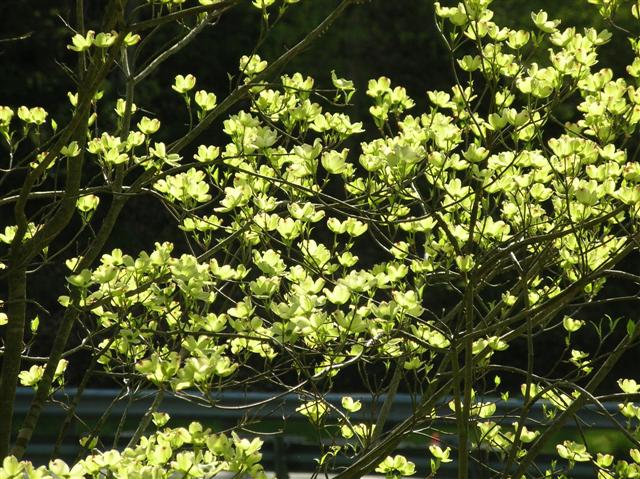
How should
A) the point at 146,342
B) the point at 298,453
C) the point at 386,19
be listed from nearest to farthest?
1. the point at 146,342
2. the point at 298,453
3. the point at 386,19

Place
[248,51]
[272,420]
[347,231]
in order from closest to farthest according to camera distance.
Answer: [347,231] < [272,420] < [248,51]

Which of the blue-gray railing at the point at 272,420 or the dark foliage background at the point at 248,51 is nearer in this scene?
the blue-gray railing at the point at 272,420

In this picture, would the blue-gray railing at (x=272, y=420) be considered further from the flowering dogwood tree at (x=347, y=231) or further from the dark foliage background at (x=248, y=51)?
the dark foliage background at (x=248, y=51)

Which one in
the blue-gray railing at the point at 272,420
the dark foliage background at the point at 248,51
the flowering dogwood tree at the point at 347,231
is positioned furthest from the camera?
the dark foliage background at the point at 248,51

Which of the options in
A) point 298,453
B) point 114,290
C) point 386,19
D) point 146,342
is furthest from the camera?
point 386,19

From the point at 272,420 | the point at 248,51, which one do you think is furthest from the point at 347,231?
the point at 248,51

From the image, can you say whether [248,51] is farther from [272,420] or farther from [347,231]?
[347,231]

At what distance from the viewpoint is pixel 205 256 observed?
2.51 metres

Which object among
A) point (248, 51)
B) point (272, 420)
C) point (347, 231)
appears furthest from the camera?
point (248, 51)

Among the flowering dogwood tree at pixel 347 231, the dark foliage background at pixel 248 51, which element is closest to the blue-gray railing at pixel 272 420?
the flowering dogwood tree at pixel 347 231

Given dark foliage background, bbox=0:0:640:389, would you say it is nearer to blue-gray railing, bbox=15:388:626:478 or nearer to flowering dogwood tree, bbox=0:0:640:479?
blue-gray railing, bbox=15:388:626:478

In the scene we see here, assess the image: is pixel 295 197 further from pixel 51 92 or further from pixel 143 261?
pixel 51 92

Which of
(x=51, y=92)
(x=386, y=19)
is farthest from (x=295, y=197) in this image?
(x=386, y=19)

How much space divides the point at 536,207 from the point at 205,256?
81 centimetres
